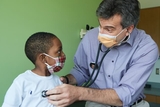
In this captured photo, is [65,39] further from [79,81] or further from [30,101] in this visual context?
[30,101]

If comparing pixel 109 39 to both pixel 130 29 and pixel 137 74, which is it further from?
pixel 137 74

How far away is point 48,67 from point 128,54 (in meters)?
0.57

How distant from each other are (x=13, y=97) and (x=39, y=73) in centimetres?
20

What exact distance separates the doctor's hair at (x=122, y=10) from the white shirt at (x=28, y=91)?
555mm

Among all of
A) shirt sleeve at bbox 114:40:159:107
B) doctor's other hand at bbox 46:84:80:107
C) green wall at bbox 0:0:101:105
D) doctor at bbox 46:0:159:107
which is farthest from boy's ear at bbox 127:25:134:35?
green wall at bbox 0:0:101:105

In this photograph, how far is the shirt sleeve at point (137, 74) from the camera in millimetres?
1117

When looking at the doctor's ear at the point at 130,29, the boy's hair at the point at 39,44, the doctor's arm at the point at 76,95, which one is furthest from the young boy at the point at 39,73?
the doctor's ear at the point at 130,29

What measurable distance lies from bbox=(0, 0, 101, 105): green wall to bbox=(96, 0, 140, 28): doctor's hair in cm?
61

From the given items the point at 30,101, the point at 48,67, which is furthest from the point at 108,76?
the point at 30,101

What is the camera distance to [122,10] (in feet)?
3.93

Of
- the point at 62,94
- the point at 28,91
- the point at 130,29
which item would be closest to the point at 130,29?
the point at 130,29

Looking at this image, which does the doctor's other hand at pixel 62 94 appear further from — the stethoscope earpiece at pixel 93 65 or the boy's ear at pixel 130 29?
the boy's ear at pixel 130 29

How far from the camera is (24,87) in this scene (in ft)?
3.32

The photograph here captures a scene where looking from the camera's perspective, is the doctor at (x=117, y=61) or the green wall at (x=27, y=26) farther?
the green wall at (x=27, y=26)
